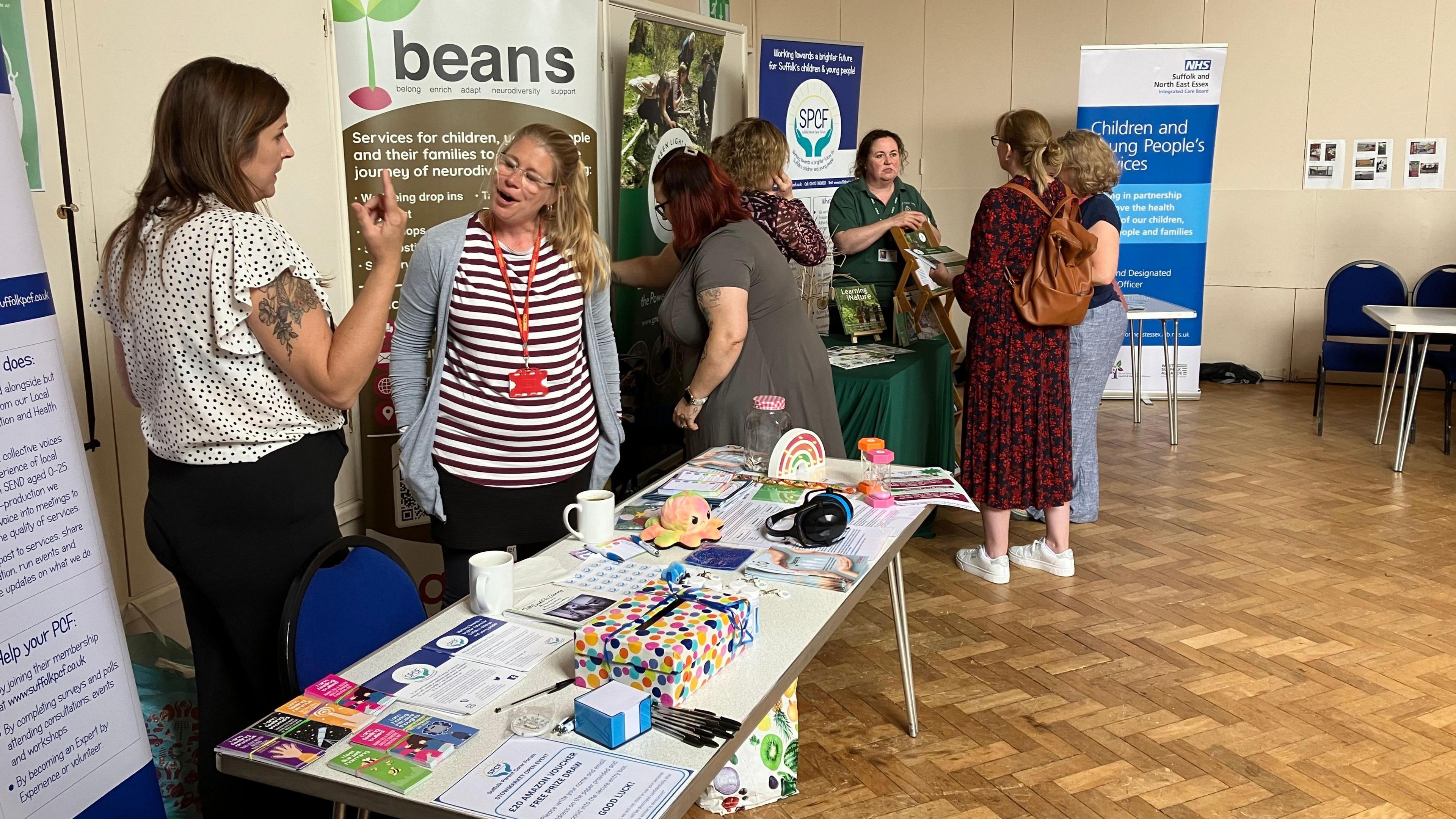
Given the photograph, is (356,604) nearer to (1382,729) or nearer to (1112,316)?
(1382,729)

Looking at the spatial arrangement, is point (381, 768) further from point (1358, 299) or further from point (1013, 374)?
point (1358, 299)

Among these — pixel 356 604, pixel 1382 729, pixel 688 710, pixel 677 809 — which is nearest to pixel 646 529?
pixel 356 604

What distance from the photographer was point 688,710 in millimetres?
1574

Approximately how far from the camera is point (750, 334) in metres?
3.29

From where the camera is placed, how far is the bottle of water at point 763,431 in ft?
9.11

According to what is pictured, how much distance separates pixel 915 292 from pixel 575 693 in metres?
3.33

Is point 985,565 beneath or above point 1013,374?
beneath

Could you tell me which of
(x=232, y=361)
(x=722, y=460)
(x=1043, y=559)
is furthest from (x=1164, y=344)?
(x=232, y=361)

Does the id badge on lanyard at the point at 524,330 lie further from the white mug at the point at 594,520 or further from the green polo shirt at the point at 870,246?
the green polo shirt at the point at 870,246

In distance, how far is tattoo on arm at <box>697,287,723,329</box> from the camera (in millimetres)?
3105

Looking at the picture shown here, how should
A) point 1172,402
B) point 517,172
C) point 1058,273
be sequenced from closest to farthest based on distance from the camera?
1. point 517,172
2. point 1058,273
3. point 1172,402

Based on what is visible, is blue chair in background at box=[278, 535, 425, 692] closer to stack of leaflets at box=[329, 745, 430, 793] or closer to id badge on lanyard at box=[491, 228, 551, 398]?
stack of leaflets at box=[329, 745, 430, 793]

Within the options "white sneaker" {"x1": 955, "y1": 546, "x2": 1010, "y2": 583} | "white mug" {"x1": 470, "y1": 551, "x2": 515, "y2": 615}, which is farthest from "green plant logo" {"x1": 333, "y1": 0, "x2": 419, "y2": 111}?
"white sneaker" {"x1": 955, "y1": 546, "x2": 1010, "y2": 583}

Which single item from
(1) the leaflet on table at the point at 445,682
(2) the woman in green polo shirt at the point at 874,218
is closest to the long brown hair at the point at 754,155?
(2) the woman in green polo shirt at the point at 874,218
